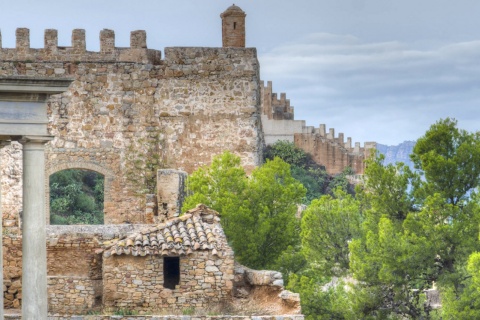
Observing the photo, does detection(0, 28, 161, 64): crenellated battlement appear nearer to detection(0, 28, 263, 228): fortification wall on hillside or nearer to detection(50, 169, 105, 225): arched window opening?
detection(0, 28, 263, 228): fortification wall on hillside

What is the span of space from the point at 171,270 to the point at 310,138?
38656 millimetres

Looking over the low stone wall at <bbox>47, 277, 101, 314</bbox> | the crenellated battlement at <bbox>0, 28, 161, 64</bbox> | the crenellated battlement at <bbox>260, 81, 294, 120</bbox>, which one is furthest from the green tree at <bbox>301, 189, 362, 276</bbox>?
the crenellated battlement at <bbox>260, 81, 294, 120</bbox>

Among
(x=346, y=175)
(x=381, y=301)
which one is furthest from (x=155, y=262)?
(x=346, y=175)

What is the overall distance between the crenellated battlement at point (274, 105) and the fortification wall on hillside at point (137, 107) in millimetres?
30659

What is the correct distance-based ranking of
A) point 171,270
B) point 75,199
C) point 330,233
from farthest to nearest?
point 75,199, point 330,233, point 171,270

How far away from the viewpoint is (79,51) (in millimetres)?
A: 36219

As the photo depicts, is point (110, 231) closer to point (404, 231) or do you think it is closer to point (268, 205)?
point (268, 205)

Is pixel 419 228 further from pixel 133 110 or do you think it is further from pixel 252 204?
pixel 133 110

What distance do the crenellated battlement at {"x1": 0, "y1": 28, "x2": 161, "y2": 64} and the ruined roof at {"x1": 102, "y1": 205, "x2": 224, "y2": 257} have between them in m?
9.17

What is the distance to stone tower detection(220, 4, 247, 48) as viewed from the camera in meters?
37.5

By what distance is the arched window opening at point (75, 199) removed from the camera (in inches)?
1940

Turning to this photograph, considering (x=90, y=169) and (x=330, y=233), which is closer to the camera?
(x=330, y=233)

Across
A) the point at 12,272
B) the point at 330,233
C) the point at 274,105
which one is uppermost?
the point at 274,105

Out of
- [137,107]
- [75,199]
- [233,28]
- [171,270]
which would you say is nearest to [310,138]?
[75,199]
